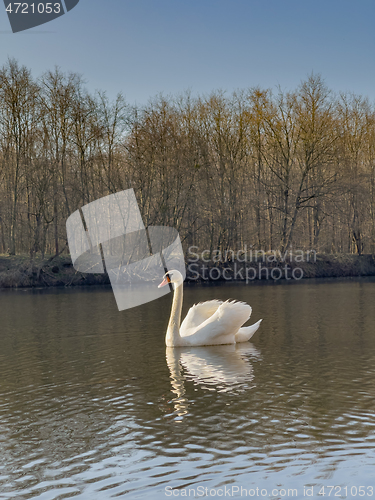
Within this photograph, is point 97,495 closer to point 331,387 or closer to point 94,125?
point 331,387

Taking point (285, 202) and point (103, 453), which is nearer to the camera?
point (103, 453)

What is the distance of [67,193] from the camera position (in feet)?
130

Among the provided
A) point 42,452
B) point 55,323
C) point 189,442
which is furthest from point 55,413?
point 55,323

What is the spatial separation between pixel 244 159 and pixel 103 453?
41.3 metres

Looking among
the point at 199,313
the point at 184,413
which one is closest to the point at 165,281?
the point at 199,313

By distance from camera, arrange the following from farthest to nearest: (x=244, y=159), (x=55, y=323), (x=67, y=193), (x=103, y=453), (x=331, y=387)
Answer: (x=244, y=159) < (x=67, y=193) < (x=55, y=323) < (x=331, y=387) < (x=103, y=453)

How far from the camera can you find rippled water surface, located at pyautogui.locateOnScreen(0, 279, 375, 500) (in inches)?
223

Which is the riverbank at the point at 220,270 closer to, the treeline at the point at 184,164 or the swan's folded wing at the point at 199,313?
the treeline at the point at 184,164

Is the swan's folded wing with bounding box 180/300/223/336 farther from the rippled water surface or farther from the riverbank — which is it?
the riverbank

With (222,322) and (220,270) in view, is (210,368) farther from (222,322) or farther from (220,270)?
(220,270)

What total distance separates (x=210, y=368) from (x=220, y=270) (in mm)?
29354

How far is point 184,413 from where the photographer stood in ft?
25.8

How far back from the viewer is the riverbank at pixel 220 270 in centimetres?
3609

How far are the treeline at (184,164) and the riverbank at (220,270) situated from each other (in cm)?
137
